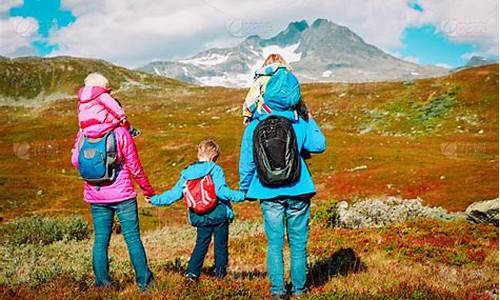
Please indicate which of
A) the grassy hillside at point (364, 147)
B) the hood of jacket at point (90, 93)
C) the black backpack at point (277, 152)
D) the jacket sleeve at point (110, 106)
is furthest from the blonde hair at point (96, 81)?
the grassy hillside at point (364, 147)

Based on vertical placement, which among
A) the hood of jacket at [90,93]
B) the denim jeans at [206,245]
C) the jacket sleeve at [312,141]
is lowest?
the denim jeans at [206,245]

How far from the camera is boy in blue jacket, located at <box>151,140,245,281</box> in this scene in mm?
7688

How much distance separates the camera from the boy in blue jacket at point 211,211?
7.69 metres

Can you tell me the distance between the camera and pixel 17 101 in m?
185

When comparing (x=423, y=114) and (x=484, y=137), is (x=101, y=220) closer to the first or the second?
(x=484, y=137)

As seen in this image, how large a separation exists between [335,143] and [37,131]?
139ft

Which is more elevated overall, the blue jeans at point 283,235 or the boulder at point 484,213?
the blue jeans at point 283,235

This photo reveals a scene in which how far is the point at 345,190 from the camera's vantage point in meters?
30.1

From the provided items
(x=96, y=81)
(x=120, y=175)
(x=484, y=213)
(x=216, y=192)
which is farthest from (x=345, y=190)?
(x=96, y=81)

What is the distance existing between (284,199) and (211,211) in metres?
1.50

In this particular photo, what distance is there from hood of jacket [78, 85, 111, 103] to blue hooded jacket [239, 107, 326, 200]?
6.92 ft

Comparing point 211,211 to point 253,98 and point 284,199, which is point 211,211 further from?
point 253,98

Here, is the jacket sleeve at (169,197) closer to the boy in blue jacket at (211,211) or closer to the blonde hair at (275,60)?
the boy in blue jacket at (211,211)

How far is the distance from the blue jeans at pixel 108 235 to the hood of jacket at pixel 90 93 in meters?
1.52
